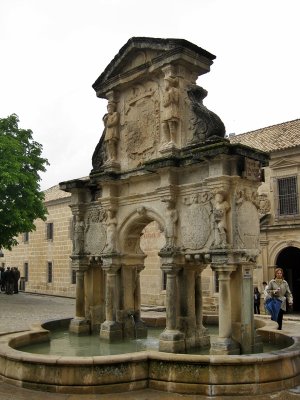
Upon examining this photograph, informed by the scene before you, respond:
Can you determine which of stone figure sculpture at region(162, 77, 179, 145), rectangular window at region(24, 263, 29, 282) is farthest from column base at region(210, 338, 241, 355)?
rectangular window at region(24, 263, 29, 282)

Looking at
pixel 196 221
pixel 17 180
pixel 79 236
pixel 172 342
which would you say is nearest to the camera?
pixel 172 342

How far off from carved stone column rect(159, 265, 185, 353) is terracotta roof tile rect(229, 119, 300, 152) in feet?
40.8

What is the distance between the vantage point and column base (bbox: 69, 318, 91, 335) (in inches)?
439

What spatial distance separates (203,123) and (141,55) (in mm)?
2445

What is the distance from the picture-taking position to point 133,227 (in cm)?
1048

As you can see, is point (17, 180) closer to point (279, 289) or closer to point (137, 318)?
point (137, 318)

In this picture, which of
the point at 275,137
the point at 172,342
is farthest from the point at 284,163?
the point at 172,342

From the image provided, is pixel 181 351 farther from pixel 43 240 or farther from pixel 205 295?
pixel 43 240

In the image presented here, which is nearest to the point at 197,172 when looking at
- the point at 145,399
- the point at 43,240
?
the point at 145,399

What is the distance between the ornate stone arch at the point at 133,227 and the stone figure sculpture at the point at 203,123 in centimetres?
187

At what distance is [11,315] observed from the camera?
57.0 ft

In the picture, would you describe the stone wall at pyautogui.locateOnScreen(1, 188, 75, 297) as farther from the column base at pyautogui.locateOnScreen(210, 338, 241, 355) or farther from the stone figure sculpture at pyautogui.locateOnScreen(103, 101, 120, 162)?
the column base at pyautogui.locateOnScreen(210, 338, 241, 355)

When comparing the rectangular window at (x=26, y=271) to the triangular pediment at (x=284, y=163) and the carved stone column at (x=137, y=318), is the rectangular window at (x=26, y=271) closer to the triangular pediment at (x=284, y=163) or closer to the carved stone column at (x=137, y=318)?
the triangular pediment at (x=284, y=163)

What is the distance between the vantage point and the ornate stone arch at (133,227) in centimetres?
997
